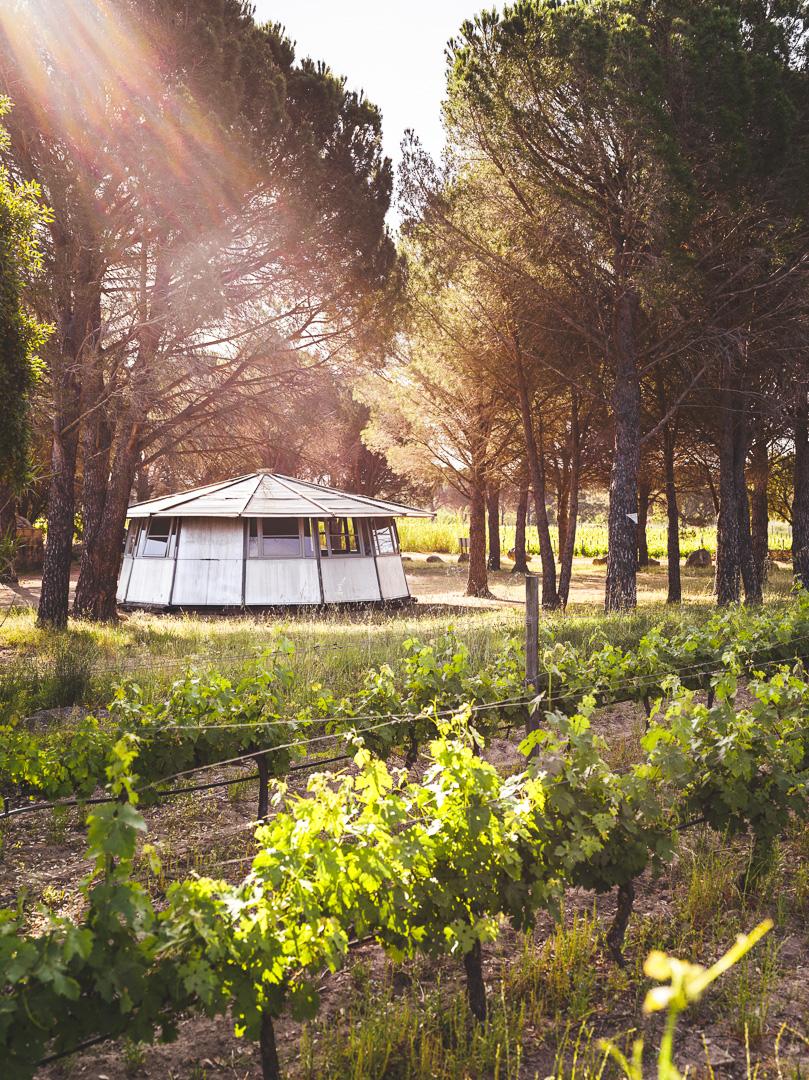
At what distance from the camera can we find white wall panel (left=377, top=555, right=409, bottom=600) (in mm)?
20969

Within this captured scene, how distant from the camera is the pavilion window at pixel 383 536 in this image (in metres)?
21.2

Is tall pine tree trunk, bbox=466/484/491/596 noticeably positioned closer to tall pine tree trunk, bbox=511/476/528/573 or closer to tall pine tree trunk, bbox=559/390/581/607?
tall pine tree trunk, bbox=559/390/581/607

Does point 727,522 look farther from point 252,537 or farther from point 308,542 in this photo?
point 252,537

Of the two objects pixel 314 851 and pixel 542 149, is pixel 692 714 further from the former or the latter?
pixel 542 149

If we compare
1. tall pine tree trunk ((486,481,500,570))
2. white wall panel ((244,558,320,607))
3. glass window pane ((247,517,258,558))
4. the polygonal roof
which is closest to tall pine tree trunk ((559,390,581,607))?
the polygonal roof

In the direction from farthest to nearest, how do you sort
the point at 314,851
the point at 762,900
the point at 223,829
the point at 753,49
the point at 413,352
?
the point at 413,352 → the point at 753,49 → the point at 223,829 → the point at 762,900 → the point at 314,851

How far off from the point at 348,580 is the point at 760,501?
12.4 metres

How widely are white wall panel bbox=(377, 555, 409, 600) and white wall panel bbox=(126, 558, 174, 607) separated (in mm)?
5352

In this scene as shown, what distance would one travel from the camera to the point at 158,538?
20.4m

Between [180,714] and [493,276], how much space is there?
40.5 ft

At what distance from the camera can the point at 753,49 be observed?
1281 cm

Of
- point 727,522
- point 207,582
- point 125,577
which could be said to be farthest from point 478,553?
point 125,577

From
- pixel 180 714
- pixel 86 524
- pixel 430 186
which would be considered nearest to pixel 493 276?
pixel 430 186

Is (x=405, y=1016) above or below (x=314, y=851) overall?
below
